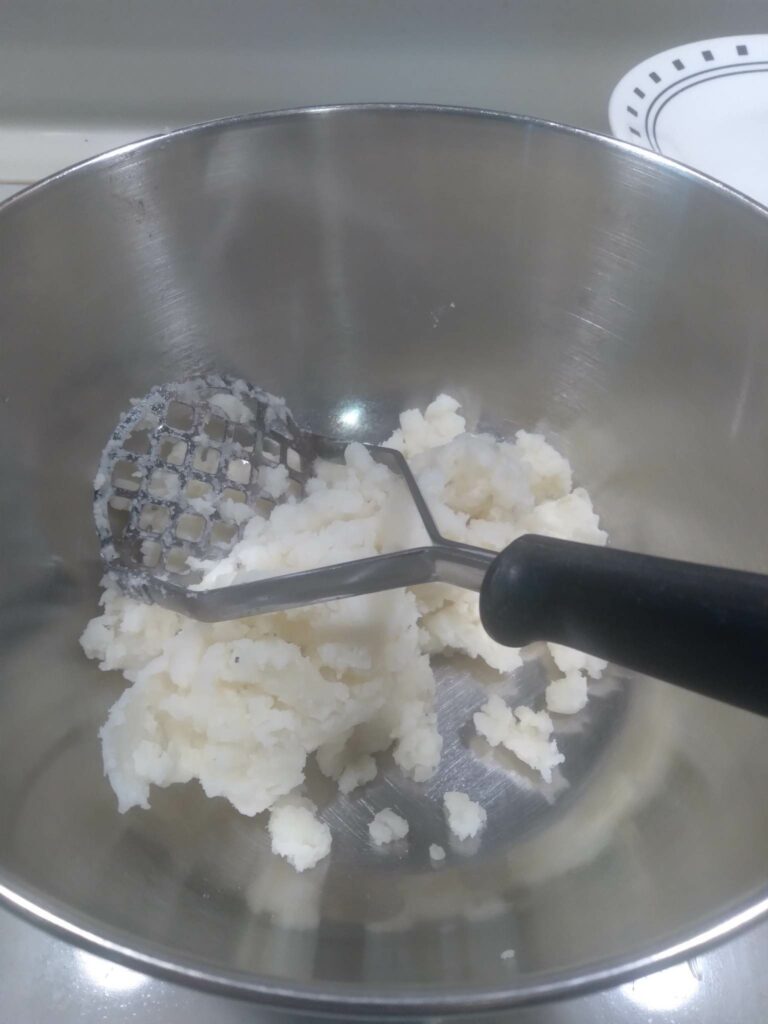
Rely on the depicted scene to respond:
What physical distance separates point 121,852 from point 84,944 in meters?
0.17

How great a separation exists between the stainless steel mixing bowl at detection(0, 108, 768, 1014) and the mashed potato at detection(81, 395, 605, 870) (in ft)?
0.10

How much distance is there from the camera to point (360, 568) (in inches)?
25.8

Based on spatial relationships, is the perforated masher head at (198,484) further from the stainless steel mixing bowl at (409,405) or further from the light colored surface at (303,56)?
the light colored surface at (303,56)

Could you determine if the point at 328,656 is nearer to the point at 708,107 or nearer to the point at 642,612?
the point at 642,612

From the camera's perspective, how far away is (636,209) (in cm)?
78

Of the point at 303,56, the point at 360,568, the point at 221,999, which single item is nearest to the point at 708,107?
the point at 303,56

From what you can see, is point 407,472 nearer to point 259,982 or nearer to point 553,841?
point 553,841

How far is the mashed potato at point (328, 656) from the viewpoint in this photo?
2.18ft

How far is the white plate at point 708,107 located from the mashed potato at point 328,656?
15.0 inches

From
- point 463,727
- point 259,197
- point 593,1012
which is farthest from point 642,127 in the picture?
point 593,1012

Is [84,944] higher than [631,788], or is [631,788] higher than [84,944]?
[84,944]

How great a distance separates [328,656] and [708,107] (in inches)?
31.3

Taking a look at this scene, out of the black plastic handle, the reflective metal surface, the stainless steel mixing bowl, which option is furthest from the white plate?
the reflective metal surface

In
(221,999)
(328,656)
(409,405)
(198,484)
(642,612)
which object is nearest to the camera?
(642,612)
